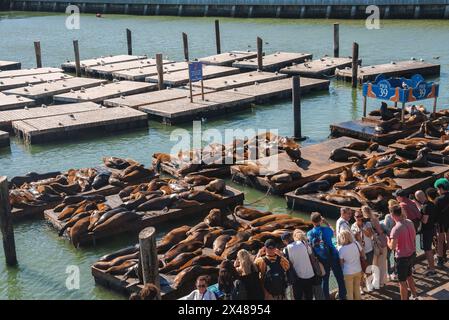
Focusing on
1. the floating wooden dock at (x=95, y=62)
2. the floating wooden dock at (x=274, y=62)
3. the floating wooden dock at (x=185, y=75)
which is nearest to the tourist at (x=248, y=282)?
the floating wooden dock at (x=185, y=75)

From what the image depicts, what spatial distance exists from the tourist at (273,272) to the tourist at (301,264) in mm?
93

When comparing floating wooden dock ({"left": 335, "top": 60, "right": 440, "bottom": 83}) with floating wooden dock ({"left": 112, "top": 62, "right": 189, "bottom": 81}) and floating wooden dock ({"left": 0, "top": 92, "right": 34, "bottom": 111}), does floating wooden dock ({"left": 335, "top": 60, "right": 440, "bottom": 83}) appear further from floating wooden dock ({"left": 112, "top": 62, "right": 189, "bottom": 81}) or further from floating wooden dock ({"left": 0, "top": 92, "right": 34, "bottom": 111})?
floating wooden dock ({"left": 0, "top": 92, "right": 34, "bottom": 111})

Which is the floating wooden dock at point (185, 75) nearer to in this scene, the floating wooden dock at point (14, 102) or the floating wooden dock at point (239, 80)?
the floating wooden dock at point (239, 80)

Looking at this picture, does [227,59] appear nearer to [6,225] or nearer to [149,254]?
[6,225]

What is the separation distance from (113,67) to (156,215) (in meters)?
20.6

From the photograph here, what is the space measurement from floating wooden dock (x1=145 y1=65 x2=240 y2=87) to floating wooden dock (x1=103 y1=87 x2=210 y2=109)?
1373 millimetres

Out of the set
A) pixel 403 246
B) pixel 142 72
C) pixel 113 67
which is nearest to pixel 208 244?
pixel 403 246

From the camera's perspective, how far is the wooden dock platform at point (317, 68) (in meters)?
28.2

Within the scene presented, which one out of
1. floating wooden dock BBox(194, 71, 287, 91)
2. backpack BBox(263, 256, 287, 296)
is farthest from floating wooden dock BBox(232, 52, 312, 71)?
backpack BBox(263, 256, 287, 296)

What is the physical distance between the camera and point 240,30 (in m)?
49.8
